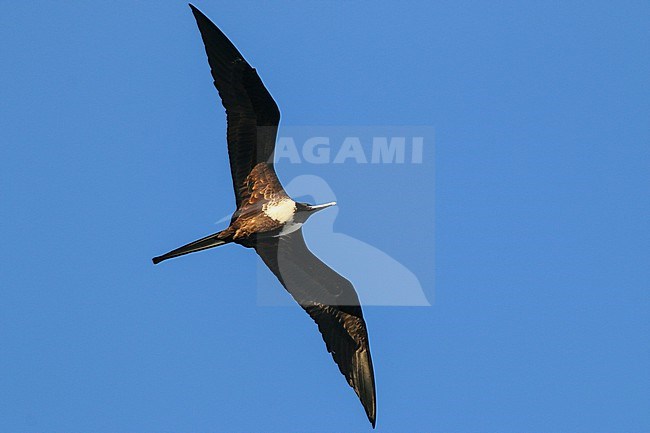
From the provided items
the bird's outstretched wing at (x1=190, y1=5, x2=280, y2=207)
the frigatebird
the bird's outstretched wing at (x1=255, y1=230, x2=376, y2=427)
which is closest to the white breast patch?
the frigatebird

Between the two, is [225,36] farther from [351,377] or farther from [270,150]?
[351,377]

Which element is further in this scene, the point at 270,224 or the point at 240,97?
the point at 270,224

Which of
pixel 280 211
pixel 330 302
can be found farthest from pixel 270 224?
pixel 330 302

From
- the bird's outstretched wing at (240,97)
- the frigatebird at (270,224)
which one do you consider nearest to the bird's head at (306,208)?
the frigatebird at (270,224)

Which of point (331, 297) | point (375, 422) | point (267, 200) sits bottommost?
point (375, 422)

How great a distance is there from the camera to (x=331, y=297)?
53.4ft

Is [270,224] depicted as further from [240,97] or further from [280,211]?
[240,97]

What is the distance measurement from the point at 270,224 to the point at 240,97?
1.53m

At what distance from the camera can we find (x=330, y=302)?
1633 cm

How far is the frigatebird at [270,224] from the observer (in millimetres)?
15102

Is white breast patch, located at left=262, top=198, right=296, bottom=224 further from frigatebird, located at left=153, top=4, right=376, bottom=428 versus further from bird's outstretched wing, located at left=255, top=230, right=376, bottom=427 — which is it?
bird's outstretched wing, located at left=255, top=230, right=376, bottom=427

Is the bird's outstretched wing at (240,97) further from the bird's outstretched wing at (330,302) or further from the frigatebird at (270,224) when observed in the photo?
the bird's outstretched wing at (330,302)

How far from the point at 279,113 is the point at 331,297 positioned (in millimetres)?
2569

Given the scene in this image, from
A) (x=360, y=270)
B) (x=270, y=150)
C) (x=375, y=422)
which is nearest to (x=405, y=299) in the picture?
(x=360, y=270)
